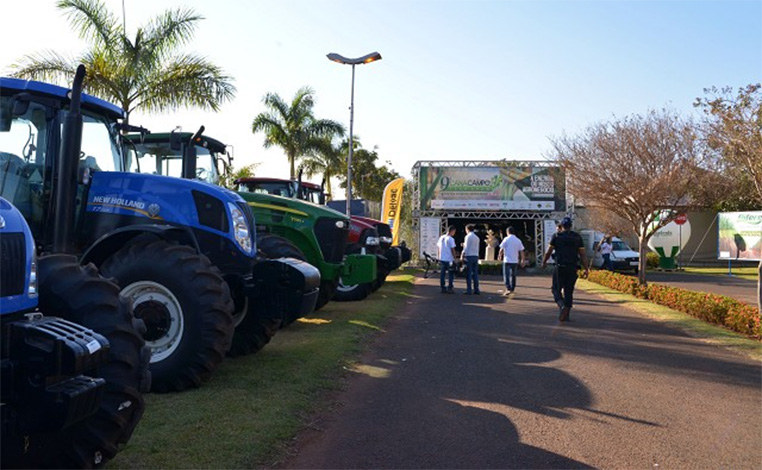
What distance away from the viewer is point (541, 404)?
6754mm

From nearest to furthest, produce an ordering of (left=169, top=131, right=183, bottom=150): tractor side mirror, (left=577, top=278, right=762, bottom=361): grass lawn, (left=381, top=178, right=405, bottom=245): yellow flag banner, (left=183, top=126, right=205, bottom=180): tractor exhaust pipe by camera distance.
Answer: (left=169, top=131, right=183, bottom=150): tractor side mirror < (left=183, top=126, right=205, bottom=180): tractor exhaust pipe < (left=577, top=278, right=762, bottom=361): grass lawn < (left=381, top=178, right=405, bottom=245): yellow flag banner

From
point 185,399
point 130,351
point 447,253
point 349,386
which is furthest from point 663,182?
point 130,351

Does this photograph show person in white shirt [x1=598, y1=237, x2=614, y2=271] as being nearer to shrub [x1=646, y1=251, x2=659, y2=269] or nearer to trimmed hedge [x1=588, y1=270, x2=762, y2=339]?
shrub [x1=646, y1=251, x2=659, y2=269]

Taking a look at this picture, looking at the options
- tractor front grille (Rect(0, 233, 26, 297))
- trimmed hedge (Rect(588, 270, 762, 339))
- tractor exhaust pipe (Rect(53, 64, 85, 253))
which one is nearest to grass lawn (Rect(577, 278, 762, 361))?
trimmed hedge (Rect(588, 270, 762, 339))

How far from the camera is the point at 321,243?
12.0 meters

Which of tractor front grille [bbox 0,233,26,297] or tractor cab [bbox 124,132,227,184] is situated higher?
tractor cab [bbox 124,132,227,184]

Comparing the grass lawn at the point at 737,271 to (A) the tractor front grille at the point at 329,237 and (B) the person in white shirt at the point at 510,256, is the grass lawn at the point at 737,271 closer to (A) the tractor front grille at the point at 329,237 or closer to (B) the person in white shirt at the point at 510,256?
(B) the person in white shirt at the point at 510,256

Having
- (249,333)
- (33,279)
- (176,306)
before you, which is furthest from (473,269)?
(33,279)

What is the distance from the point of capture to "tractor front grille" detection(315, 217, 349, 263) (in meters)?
12.0

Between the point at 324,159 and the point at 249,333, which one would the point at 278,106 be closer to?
the point at 324,159

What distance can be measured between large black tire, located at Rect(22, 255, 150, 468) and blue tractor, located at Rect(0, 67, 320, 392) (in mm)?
1992

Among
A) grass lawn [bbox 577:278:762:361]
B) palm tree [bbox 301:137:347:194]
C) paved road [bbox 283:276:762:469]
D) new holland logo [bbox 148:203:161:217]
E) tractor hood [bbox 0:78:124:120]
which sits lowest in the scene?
paved road [bbox 283:276:762:469]

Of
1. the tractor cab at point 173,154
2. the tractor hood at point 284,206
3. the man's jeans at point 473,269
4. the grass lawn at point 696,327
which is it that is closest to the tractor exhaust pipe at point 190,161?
the tractor cab at point 173,154

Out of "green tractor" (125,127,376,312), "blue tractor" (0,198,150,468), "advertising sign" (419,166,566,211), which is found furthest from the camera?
"advertising sign" (419,166,566,211)
